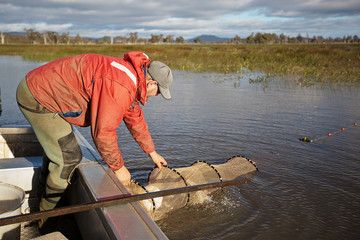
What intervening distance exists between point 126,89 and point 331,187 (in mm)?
4238

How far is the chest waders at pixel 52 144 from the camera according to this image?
9.87ft

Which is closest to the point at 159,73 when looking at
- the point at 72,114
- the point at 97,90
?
the point at 97,90

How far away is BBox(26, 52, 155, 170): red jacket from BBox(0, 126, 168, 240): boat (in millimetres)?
289

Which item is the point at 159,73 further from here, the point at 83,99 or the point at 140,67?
the point at 83,99

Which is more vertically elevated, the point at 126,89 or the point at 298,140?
the point at 126,89

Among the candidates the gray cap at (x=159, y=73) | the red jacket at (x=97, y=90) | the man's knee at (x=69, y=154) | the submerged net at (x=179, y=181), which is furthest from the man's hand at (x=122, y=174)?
the gray cap at (x=159, y=73)

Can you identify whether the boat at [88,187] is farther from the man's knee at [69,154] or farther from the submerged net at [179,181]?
the submerged net at [179,181]

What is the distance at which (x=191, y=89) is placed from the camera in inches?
569

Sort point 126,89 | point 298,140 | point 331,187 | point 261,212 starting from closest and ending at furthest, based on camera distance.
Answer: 1. point 126,89
2. point 261,212
3. point 331,187
4. point 298,140

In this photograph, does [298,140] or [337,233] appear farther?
[298,140]

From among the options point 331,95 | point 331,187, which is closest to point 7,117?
point 331,187

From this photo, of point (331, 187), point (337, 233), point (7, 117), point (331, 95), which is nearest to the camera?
point (337, 233)

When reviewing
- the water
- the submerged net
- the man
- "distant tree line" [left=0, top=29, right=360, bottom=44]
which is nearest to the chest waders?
the man

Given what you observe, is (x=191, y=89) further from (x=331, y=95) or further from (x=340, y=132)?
(x=340, y=132)
